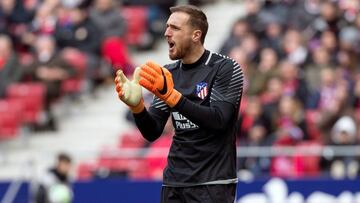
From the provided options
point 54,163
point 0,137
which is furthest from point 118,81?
point 0,137

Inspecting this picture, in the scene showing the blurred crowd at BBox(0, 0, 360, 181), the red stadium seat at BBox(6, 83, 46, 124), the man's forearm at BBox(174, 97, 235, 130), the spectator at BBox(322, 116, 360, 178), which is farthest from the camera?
the red stadium seat at BBox(6, 83, 46, 124)

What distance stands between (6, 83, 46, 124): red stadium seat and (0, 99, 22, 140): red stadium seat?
145 millimetres

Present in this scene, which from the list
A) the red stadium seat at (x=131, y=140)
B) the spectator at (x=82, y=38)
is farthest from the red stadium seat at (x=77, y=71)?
the red stadium seat at (x=131, y=140)

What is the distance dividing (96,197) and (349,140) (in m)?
3.34

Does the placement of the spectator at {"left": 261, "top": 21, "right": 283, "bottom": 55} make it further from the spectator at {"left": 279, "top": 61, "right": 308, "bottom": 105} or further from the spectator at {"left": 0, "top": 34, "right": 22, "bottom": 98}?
the spectator at {"left": 0, "top": 34, "right": 22, "bottom": 98}

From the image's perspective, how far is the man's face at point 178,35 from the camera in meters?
7.41

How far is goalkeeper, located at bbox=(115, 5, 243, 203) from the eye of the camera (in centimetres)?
742

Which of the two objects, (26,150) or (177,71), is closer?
(177,71)

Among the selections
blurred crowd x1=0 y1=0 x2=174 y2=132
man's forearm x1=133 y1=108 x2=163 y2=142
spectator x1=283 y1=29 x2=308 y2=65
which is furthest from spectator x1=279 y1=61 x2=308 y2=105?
man's forearm x1=133 y1=108 x2=163 y2=142

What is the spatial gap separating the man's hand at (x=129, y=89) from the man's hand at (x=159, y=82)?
0.08 meters

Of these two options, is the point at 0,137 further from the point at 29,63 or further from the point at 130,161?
the point at 130,161

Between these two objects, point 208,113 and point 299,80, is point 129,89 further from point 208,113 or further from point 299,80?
point 299,80

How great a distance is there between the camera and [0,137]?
1739cm

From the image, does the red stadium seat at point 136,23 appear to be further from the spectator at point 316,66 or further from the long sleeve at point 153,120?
the long sleeve at point 153,120
